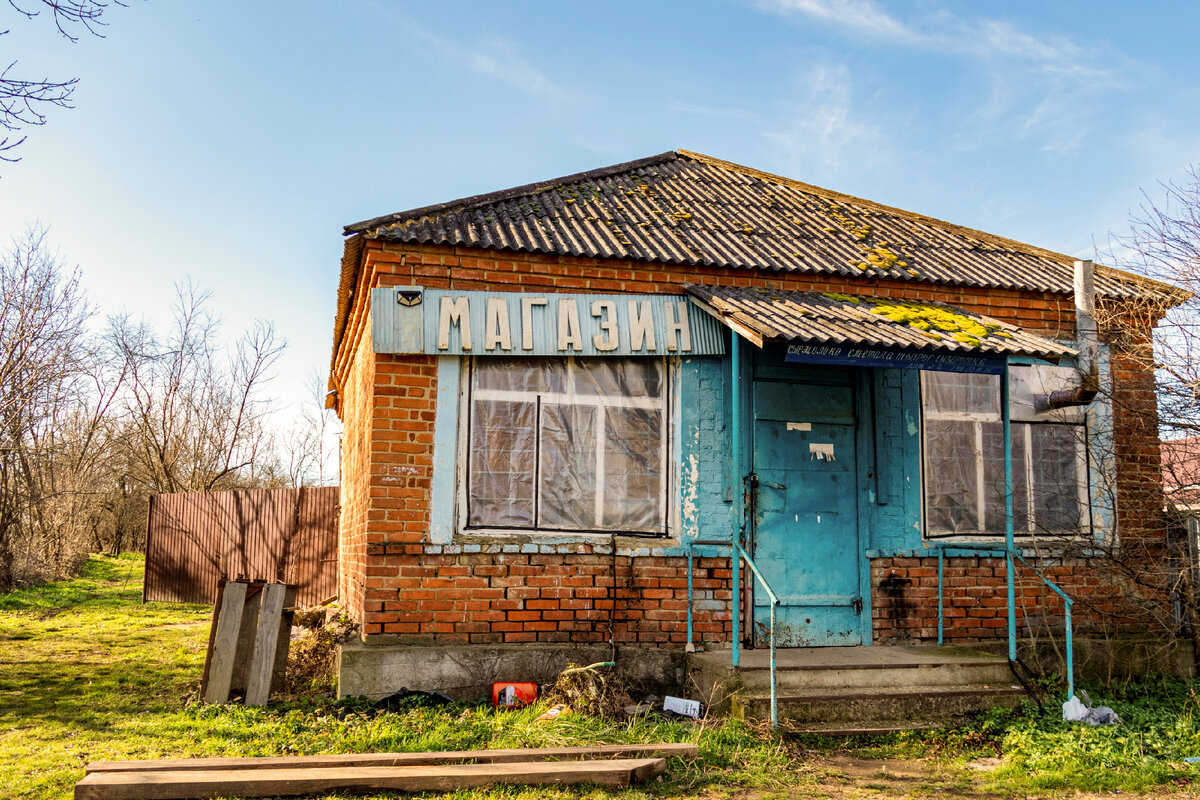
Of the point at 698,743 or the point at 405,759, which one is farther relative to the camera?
the point at 698,743

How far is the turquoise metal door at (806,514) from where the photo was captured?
7.36 meters

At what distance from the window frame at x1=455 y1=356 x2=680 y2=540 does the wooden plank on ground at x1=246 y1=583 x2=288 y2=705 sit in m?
1.65

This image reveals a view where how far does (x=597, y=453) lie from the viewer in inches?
284

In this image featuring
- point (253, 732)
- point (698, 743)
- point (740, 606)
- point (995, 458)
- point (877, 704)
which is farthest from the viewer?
point (995, 458)

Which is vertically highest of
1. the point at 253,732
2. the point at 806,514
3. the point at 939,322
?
the point at 939,322

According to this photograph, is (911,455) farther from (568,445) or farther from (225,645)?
(225,645)

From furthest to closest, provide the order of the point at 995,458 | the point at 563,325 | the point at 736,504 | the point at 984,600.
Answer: the point at 995,458 → the point at 984,600 → the point at 563,325 → the point at 736,504

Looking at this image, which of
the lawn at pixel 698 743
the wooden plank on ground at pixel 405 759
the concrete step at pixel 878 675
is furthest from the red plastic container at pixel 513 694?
the concrete step at pixel 878 675

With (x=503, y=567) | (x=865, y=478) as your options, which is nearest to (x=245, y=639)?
(x=503, y=567)

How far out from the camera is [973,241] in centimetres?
955

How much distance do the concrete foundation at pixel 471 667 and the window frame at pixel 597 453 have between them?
35.7 inches

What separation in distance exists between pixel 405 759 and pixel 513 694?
1.57 meters

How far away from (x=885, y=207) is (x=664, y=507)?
199 inches

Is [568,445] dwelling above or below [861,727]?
above
